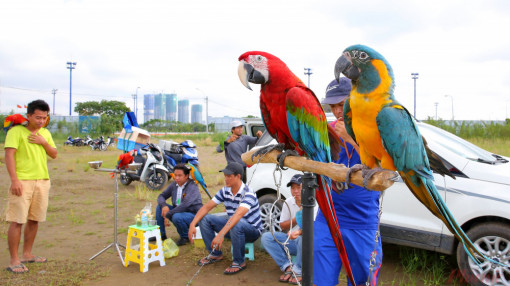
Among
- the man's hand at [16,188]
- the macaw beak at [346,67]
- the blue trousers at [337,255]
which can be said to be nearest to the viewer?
the macaw beak at [346,67]


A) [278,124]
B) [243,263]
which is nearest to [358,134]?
[278,124]

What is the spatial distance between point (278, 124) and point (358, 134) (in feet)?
2.13

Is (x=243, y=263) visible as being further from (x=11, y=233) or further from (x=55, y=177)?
(x=55, y=177)

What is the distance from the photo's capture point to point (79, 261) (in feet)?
12.8

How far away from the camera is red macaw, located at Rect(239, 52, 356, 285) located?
205 cm

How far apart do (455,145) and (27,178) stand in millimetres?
4115

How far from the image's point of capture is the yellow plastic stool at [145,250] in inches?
144

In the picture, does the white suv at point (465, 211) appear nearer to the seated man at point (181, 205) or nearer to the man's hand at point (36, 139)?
the seated man at point (181, 205)

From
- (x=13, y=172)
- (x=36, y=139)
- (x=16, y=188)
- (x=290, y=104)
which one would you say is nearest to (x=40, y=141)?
(x=36, y=139)

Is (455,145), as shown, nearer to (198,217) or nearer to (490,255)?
(490,255)

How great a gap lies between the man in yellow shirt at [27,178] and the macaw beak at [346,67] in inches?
125

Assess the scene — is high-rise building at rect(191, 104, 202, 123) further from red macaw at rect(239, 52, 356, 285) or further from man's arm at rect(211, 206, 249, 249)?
red macaw at rect(239, 52, 356, 285)

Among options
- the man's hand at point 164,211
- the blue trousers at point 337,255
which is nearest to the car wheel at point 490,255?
the blue trousers at point 337,255

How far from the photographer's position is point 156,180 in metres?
7.80
